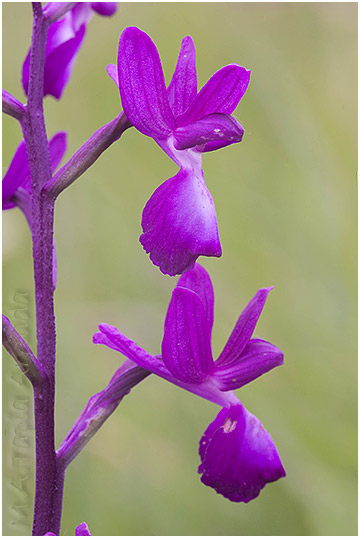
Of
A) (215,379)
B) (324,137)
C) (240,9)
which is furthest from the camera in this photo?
(240,9)

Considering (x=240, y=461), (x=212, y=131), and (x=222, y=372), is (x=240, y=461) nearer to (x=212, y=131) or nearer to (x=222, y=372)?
(x=222, y=372)

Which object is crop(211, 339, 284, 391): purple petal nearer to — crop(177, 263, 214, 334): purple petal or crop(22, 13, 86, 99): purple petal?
crop(177, 263, 214, 334): purple petal

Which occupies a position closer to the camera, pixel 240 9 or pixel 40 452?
pixel 40 452

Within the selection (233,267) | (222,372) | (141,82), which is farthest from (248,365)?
(233,267)

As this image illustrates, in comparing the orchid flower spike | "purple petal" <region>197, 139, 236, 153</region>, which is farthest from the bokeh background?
"purple petal" <region>197, 139, 236, 153</region>

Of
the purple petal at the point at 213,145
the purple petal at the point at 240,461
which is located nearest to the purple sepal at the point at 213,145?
the purple petal at the point at 213,145

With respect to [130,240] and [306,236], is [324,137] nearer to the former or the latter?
[306,236]

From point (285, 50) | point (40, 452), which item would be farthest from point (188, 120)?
point (285, 50)
